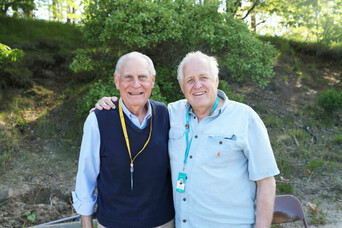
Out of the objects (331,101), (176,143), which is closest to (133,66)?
(176,143)

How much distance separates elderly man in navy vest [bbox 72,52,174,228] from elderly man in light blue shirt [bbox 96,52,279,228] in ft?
0.50

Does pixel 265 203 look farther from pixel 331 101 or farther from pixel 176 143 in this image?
pixel 331 101

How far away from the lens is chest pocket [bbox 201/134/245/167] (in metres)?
2.05

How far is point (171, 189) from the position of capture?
2338mm

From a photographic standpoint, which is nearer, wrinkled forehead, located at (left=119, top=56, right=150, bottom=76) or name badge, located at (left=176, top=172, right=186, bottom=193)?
name badge, located at (left=176, top=172, right=186, bottom=193)

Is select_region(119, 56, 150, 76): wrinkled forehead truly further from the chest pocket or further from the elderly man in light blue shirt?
the chest pocket

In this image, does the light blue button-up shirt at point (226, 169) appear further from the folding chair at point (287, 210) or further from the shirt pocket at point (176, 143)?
the folding chair at point (287, 210)

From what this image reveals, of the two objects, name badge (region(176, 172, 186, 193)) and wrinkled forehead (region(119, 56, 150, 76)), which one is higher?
wrinkled forehead (region(119, 56, 150, 76))

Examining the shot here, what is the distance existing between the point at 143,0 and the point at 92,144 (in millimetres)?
3881

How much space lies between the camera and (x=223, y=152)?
6.75 ft

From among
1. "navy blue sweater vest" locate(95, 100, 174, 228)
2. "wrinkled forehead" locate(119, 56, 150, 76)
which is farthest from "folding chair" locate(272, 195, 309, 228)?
"wrinkled forehead" locate(119, 56, 150, 76)

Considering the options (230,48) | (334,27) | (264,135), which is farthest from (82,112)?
(334,27)

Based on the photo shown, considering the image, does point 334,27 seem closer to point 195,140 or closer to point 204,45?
point 204,45

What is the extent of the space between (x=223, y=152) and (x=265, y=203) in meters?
0.49
